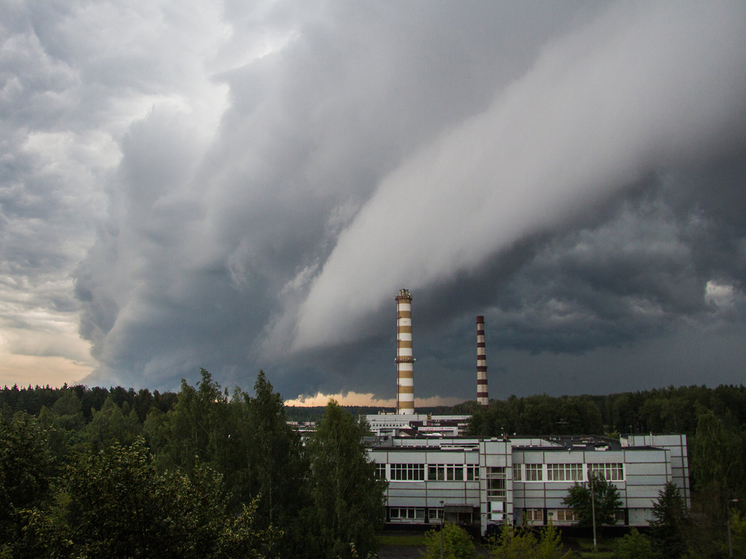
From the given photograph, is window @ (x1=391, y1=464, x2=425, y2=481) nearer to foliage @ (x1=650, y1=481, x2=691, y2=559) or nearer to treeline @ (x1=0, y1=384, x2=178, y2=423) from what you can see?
foliage @ (x1=650, y1=481, x2=691, y2=559)

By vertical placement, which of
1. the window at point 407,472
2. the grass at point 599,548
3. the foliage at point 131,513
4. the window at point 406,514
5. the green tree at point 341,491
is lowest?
the grass at point 599,548

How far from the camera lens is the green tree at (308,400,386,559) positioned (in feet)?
103

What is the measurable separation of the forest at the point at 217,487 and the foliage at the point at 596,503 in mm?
7375

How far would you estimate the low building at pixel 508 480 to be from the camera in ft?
163

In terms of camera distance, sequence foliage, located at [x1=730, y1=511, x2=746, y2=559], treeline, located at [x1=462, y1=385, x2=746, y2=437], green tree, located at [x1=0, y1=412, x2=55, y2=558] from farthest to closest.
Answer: treeline, located at [x1=462, y1=385, x2=746, y2=437]
foliage, located at [x1=730, y1=511, x2=746, y2=559]
green tree, located at [x1=0, y1=412, x2=55, y2=558]

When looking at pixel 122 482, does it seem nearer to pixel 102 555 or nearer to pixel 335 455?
pixel 102 555

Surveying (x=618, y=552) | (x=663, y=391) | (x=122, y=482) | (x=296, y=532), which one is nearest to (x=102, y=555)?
(x=122, y=482)

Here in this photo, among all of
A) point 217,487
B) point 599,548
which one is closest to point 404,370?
point 599,548

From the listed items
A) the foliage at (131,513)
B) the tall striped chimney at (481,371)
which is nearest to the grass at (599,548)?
the foliage at (131,513)

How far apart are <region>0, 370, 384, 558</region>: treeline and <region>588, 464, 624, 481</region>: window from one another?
977 inches

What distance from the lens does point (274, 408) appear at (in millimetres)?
37156

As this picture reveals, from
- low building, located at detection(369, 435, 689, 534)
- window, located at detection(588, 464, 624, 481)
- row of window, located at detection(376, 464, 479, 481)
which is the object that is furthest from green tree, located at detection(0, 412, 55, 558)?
window, located at detection(588, 464, 624, 481)

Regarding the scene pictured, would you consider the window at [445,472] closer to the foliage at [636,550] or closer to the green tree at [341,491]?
the green tree at [341,491]

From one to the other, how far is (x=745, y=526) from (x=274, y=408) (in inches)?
1175
